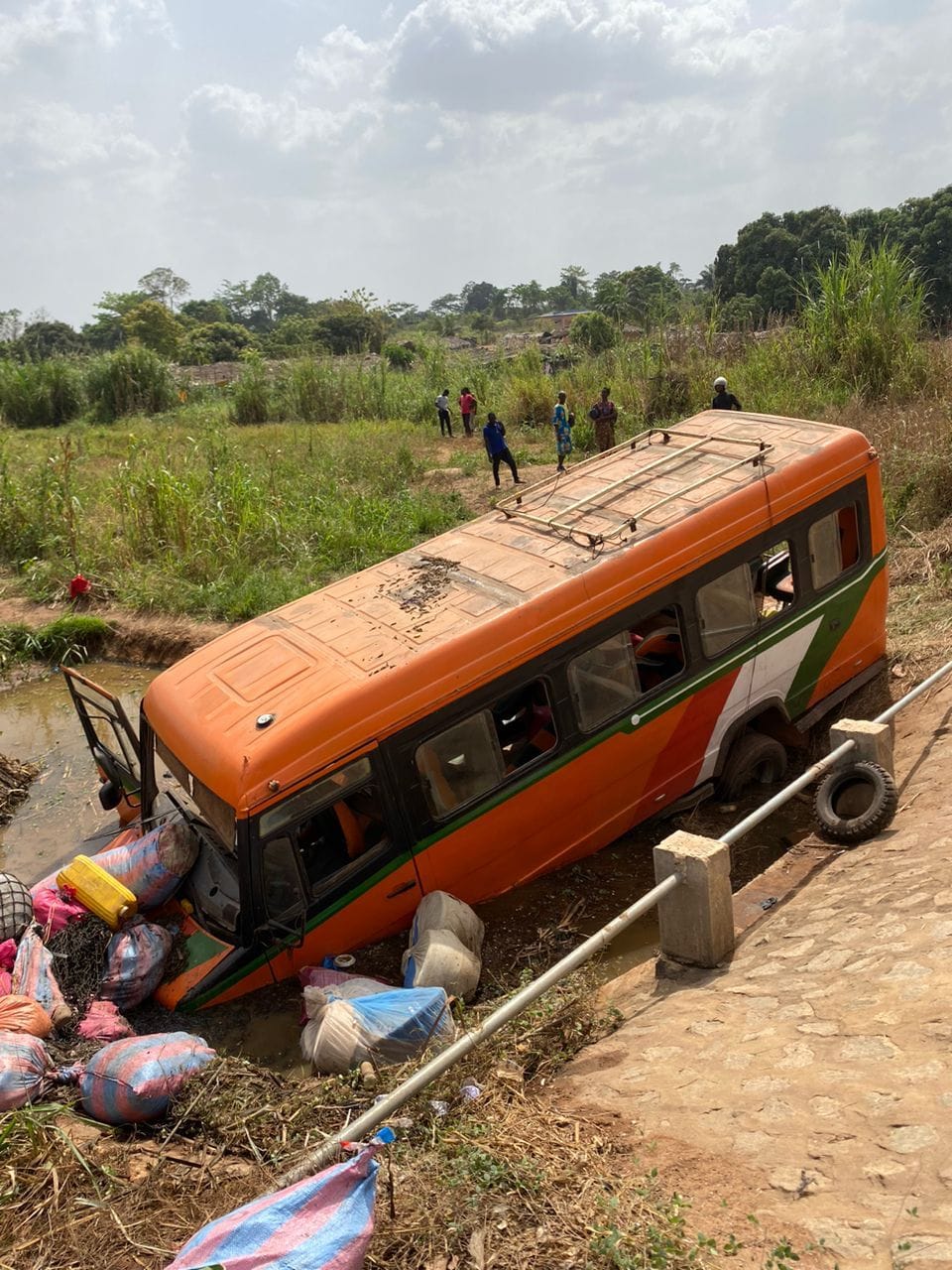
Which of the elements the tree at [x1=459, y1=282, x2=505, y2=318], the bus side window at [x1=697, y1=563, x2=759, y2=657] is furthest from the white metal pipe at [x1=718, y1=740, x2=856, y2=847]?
the tree at [x1=459, y1=282, x2=505, y2=318]

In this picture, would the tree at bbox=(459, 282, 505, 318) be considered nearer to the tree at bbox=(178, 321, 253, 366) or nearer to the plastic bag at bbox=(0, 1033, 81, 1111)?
the tree at bbox=(178, 321, 253, 366)

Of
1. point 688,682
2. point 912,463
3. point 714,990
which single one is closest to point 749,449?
point 688,682

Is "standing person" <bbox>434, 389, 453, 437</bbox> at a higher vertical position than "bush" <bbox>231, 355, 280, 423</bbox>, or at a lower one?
lower

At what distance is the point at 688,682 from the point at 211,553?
941 cm

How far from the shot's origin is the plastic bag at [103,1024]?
18.2 ft

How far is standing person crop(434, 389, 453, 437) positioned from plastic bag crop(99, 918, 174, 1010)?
19193mm

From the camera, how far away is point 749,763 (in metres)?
7.75

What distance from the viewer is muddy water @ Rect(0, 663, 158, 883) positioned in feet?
29.9

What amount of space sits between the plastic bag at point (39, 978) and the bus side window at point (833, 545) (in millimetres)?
6306

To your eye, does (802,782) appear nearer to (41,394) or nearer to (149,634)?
(149,634)

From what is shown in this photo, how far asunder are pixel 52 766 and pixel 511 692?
6798mm

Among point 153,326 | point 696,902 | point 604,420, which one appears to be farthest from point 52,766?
point 153,326

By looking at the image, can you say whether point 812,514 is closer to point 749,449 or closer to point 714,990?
point 749,449

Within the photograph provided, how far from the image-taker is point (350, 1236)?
3174mm
